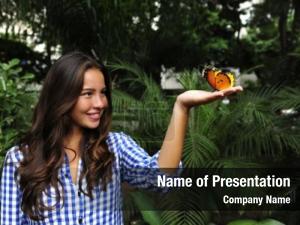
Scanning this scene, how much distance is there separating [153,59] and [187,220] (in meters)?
3.11

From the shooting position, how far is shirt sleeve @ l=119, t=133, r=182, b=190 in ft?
4.46

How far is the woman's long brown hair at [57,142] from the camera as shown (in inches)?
52.6

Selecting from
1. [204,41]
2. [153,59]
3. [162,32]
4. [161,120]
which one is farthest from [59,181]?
[204,41]

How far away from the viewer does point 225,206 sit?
3.18 m

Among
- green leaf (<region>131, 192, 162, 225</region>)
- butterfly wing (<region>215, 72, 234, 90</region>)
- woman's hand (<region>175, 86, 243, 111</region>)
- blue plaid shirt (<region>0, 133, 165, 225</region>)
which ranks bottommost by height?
green leaf (<region>131, 192, 162, 225</region>)

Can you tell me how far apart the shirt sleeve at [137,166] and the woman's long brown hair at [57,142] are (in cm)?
5

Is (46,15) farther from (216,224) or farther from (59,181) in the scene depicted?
(59,181)

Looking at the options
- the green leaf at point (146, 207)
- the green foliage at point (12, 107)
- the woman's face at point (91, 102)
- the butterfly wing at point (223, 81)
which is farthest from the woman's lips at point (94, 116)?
the green foliage at point (12, 107)

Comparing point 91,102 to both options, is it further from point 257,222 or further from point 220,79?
point 257,222

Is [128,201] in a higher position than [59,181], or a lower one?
lower

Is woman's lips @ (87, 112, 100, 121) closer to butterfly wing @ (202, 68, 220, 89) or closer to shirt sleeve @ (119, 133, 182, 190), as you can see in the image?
shirt sleeve @ (119, 133, 182, 190)

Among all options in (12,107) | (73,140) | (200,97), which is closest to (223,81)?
(200,97)

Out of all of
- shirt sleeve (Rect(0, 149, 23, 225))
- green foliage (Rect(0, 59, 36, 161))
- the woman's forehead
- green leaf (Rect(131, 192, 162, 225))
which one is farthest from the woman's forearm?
green foliage (Rect(0, 59, 36, 161))

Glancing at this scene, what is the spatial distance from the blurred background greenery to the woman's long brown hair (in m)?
1.57
